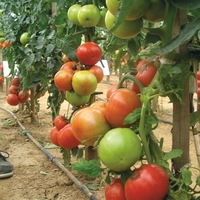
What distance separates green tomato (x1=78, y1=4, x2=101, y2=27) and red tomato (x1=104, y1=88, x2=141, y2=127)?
806 millimetres

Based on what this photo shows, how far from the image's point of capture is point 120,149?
58cm

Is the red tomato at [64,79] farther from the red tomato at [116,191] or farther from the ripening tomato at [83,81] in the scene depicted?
the red tomato at [116,191]

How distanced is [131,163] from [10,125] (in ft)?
10.9

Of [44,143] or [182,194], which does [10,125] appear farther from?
[182,194]

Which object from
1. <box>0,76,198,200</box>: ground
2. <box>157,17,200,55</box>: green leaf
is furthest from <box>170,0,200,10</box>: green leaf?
<box>0,76,198,200</box>: ground

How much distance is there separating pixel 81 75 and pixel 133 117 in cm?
85

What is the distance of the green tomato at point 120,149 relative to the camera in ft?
1.89

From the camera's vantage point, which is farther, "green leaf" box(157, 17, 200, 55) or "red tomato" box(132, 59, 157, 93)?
"red tomato" box(132, 59, 157, 93)

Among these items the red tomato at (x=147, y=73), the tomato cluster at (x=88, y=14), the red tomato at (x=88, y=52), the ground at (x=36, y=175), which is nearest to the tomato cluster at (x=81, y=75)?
the red tomato at (x=88, y=52)

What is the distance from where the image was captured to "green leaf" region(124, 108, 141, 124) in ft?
1.96

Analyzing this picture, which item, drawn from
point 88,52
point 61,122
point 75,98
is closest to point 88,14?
point 88,52

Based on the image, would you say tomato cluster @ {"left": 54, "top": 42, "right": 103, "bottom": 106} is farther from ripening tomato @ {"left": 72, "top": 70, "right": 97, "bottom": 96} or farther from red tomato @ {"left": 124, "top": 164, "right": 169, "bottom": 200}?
red tomato @ {"left": 124, "top": 164, "right": 169, "bottom": 200}

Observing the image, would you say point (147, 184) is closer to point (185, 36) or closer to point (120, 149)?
point (120, 149)

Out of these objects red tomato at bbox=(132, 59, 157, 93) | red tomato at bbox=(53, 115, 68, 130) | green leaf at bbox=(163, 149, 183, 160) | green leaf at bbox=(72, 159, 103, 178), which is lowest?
red tomato at bbox=(53, 115, 68, 130)
